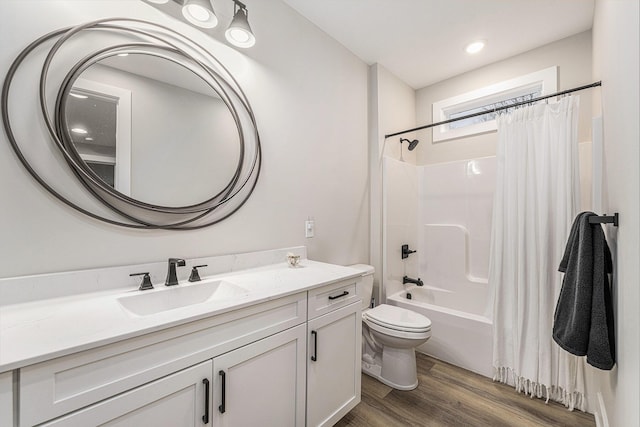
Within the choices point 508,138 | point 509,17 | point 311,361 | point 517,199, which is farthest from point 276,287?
point 509,17

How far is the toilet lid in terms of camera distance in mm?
1816

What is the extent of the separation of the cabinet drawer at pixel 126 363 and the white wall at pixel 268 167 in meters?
0.55

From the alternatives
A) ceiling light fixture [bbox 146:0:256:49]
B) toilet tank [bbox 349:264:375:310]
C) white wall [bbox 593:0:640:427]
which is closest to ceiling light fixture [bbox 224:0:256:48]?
ceiling light fixture [bbox 146:0:256:49]

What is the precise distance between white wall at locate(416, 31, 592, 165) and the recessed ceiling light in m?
0.35

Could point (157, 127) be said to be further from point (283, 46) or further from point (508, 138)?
point (508, 138)

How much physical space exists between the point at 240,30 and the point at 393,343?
2.17 m

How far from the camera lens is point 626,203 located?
87cm

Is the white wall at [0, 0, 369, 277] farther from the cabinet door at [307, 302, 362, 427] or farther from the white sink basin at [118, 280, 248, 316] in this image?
the cabinet door at [307, 302, 362, 427]

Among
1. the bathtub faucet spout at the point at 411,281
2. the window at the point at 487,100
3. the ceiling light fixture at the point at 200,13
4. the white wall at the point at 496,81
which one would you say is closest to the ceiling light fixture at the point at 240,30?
the ceiling light fixture at the point at 200,13

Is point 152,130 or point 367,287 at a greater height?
point 152,130

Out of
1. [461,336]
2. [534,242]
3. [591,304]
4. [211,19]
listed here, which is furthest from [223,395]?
[534,242]

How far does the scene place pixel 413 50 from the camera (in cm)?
236

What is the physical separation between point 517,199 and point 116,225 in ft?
8.04

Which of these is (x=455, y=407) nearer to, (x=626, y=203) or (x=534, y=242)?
(x=534, y=242)
